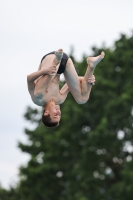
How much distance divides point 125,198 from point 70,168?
233 inches

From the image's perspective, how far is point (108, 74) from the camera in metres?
47.3

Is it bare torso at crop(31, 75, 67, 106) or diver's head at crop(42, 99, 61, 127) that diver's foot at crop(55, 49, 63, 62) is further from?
diver's head at crop(42, 99, 61, 127)

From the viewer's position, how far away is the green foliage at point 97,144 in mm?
45062

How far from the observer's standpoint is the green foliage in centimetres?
4506

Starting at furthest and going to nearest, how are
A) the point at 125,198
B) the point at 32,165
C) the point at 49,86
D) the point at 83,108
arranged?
the point at 32,165 → the point at 83,108 → the point at 125,198 → the point at 49,86

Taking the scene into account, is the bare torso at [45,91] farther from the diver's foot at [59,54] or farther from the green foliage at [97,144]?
the green foliage at [97,144]

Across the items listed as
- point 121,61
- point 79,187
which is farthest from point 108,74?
point 79,187

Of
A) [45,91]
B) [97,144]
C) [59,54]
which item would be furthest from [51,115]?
[97,144]

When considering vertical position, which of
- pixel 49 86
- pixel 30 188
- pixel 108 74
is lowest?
pixel 49 86

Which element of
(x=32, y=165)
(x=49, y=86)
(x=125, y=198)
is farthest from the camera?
(x=32, y=165)

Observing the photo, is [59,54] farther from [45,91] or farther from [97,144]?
[97,144]

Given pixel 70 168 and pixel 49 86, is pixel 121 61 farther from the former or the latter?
pixel 49 86

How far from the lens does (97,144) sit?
148 ft

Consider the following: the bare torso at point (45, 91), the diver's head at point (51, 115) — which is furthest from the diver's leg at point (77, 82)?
the diver's head at point (51, 115)
